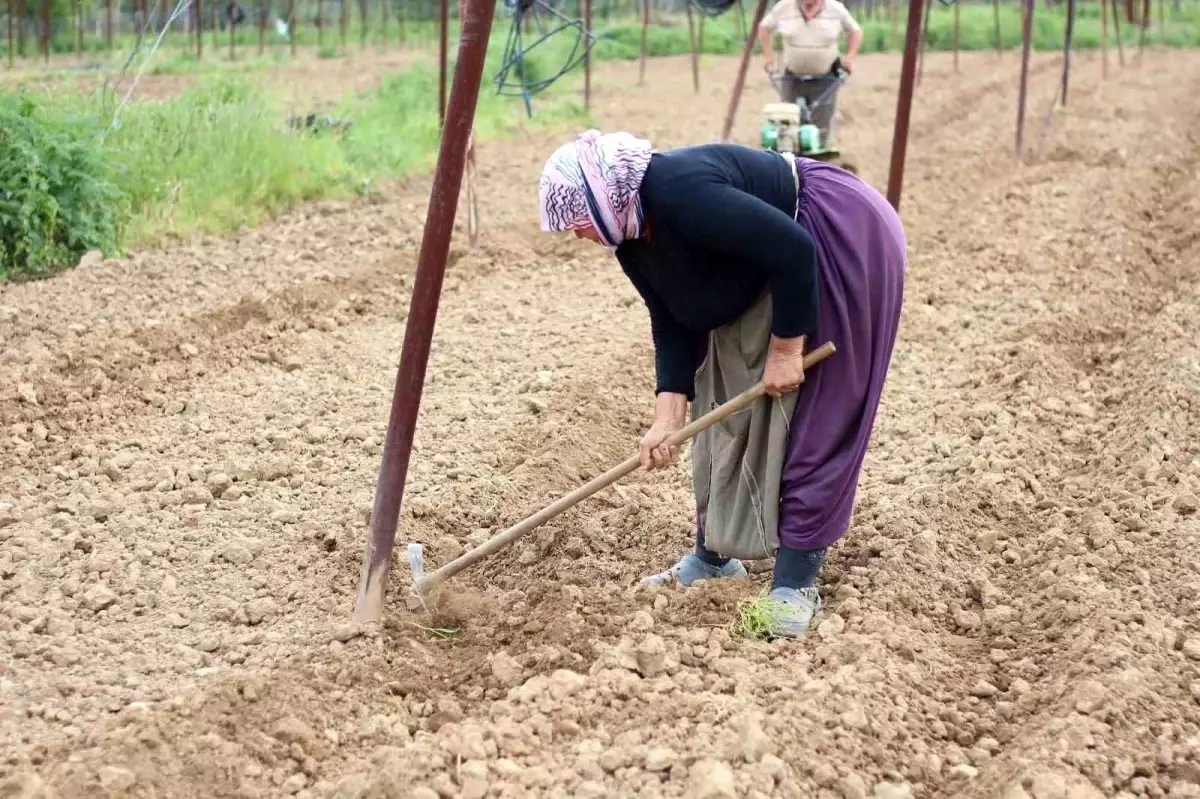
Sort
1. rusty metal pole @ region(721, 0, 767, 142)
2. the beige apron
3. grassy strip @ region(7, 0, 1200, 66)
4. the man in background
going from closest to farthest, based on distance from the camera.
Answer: the beige apron, the man in background, rusty metal pole @ region(721, 0, 767, 142), grassy strip @ region(7, 0, 1200, 66)

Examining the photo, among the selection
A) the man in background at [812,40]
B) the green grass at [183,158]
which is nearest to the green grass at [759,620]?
the green grass at [183,158]

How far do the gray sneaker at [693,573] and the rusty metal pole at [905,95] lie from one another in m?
2.25

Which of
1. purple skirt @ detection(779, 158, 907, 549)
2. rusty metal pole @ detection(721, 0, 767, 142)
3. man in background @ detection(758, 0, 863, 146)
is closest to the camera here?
purple skirt @ detection(779, 158, 907, 549)

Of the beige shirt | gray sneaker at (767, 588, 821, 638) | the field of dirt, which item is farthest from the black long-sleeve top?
the beige shirt

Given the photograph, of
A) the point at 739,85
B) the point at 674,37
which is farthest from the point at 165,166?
the point at 674,37

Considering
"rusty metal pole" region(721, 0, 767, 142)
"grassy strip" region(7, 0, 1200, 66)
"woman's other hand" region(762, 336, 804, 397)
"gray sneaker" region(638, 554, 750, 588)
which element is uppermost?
"grassy strip" region(7, 0, 1200, 66)

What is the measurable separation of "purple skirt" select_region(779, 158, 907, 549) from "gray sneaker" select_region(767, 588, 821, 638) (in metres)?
0.13

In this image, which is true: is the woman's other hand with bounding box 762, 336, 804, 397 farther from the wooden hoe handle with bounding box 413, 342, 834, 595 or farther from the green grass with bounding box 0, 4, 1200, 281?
the green grass with bounding box 0, 4, 1200, 281

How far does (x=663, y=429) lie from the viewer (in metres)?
3.37

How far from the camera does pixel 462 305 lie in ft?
21.0

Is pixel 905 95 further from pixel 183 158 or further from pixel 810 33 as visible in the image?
pixel 183 158

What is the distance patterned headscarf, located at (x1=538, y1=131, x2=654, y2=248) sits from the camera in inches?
113

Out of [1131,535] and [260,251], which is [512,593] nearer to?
[1131,535]

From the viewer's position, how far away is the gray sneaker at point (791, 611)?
331 centimetres
